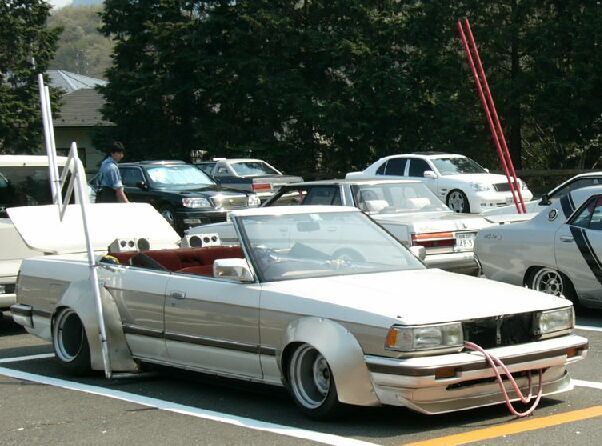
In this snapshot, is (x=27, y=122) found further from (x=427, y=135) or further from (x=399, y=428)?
(x=399, y=428)

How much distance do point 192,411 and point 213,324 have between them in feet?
2.02

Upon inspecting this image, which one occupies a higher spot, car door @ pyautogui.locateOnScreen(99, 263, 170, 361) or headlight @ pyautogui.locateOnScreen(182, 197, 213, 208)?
car door @ pyautogui.locateOnScreen(99, 263, 170, 361)

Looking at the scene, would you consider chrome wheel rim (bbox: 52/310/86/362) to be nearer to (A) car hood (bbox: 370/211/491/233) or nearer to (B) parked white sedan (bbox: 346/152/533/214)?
(A) car hood (bbox: 370/211/491/233)

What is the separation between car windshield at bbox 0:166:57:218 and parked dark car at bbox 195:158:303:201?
13.5 metres

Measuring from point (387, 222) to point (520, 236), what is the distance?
226 centimetres

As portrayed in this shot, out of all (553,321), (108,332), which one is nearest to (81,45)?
(108,332)

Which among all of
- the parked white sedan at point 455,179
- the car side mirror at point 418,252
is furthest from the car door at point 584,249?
the parked white sedan at point 455,179

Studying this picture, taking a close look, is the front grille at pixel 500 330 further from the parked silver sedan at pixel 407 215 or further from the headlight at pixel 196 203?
the headlight at pixel 196 203

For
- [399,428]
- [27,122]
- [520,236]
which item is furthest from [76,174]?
[27,122]

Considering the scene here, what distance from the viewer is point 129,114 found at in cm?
4719

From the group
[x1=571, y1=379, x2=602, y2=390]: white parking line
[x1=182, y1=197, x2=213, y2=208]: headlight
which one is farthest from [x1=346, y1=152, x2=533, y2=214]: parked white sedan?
[x1=571, y1=379, x2=602, y2=390]: white parking line

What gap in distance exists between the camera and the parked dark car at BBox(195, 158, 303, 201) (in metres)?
27.6

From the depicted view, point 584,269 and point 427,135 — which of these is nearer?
point 584,269

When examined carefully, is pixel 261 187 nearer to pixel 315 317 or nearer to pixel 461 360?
pixel 315 317
